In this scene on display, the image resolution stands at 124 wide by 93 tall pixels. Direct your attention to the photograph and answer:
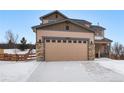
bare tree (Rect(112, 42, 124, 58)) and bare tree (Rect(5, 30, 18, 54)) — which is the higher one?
bare tree (Rect(5, 30, 18, 54))

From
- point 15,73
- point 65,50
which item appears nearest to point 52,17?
point 65,50

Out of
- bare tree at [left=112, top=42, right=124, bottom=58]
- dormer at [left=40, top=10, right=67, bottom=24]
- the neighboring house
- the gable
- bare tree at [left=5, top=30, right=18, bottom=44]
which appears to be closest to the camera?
the neighboring house

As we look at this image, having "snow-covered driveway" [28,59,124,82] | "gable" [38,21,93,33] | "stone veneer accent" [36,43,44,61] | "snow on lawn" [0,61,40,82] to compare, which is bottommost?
"snow-covered driveway" [28,59,124,82]

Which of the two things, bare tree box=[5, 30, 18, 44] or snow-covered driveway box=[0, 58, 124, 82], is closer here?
snow-covered driveway box=[0, 58, 124, 82]

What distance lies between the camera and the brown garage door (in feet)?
55.4

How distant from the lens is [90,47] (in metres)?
18.4

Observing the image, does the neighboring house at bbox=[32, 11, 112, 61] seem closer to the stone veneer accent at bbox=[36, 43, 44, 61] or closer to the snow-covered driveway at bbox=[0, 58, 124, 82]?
the stone veneer accent at bbox=[36, 43, 44, 61]

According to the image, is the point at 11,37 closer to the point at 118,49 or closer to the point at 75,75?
the point at 75,75

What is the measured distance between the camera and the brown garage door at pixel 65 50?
16.9 m

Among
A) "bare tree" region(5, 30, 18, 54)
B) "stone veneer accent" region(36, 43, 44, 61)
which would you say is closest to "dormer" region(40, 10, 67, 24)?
"bare tree" region(5, 30, 18, 54)

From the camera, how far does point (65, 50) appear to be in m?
17.2

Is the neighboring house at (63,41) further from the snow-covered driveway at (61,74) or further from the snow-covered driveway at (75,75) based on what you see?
the snow-covered driveway at (75,75)
